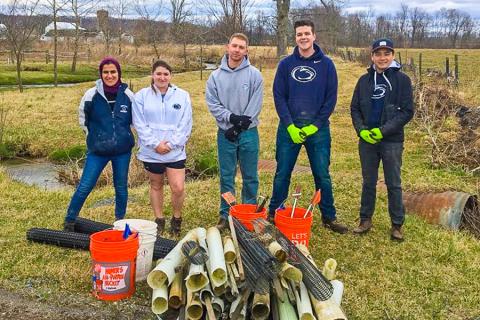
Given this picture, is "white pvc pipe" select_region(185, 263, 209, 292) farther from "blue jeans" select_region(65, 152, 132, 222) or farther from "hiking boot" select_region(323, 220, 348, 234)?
"hiking boot" select_region(323, 220, 348, 234)

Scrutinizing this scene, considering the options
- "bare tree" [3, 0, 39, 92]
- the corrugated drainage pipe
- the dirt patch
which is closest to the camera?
the dirt patch

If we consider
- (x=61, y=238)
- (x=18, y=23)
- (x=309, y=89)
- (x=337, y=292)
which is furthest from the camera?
(x=18, y=23)

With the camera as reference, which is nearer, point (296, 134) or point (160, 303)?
point (160, 303)

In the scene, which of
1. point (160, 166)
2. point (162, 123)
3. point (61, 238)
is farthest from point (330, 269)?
point (61, 238)

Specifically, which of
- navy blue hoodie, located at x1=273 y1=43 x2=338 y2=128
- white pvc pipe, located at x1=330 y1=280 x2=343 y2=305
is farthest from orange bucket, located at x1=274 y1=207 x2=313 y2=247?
navy blue hoodie, located at x1=273 y1=43 x2=338 y2=128

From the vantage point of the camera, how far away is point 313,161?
17.9 feet

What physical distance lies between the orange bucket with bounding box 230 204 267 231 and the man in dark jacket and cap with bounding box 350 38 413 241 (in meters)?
1.43

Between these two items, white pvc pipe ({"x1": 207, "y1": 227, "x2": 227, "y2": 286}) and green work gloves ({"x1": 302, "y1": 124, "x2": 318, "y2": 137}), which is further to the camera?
green work gloves ({"x1": 302, "y1": 124, "x2": 318, "y2": 137})

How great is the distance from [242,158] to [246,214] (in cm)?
101

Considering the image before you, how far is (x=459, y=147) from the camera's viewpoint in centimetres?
923

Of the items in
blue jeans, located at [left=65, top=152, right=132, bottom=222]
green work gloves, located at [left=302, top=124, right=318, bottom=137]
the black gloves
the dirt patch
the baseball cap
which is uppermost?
the baseball cap

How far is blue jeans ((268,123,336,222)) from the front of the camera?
5387 mm

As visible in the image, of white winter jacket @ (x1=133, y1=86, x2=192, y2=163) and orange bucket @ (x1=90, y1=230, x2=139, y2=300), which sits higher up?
white winter jacket @ (x1=133, y1=86, x2=192, y2=163)

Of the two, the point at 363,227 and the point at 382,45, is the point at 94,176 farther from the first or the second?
the point at 382,45
